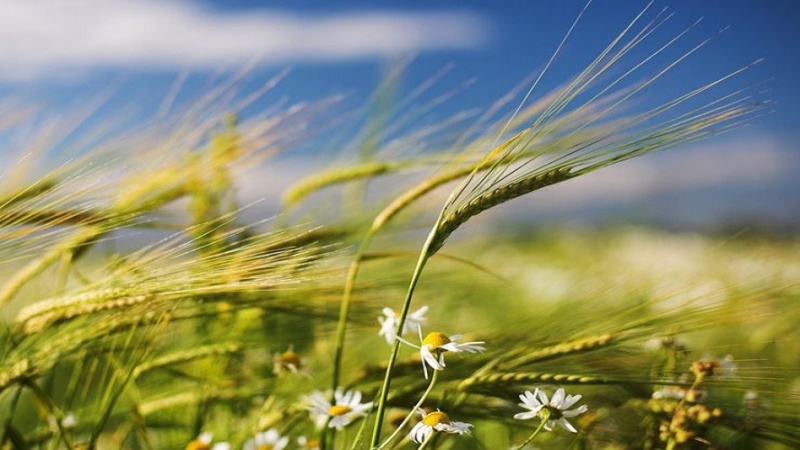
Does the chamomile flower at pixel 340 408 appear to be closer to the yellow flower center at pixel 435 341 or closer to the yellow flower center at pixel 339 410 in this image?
the yellow flower center at pixel 339 410

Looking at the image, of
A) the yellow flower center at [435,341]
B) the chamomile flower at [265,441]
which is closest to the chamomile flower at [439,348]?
the yellow flower center at [435,341]

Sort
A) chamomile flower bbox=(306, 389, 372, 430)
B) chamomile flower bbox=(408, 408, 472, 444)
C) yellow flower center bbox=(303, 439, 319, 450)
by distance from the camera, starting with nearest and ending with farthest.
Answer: chamomile flower bbox=(408, 408, 472, 444), chamomile flower bbox=(306, 389, 372, 430), yellow flower center bbox=(303, 439, 319, 450)

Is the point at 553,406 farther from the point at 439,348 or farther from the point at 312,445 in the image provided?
the point at 312,445

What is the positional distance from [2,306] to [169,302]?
1.08 ft

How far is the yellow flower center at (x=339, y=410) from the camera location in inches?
33.9

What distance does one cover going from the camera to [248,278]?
2.67 ft

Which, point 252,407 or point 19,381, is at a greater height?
point 19,381

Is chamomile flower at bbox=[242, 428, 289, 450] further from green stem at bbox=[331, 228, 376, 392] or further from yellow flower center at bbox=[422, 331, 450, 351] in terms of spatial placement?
yellow flower center at bbox=[422, 331, 450, 351]

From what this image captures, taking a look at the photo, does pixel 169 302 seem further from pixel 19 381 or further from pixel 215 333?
pixel 215 333

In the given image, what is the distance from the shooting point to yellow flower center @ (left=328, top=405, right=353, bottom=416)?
0.86 metres

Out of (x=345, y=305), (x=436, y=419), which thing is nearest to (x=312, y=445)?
(x=345, y=305)

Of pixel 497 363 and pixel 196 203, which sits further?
pixel 196 203

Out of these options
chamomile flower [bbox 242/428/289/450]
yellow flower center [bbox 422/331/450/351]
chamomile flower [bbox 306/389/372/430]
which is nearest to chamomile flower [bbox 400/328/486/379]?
yellow flower center [bbox 422/331/450/351]

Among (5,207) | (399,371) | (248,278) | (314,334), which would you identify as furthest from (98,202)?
(314,334)
